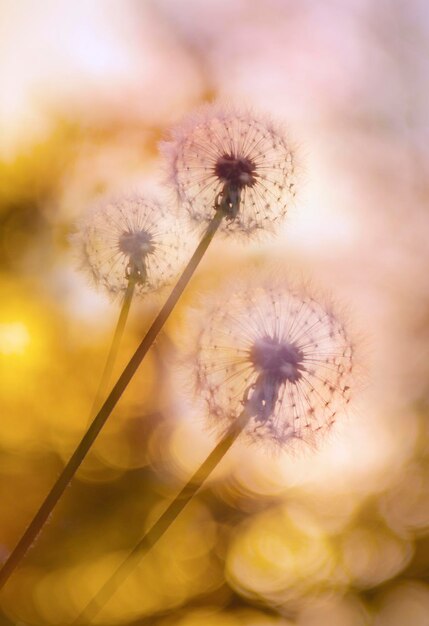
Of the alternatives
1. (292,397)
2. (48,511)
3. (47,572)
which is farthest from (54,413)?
(48,511)

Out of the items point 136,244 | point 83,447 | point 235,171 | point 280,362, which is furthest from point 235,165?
point 83,447

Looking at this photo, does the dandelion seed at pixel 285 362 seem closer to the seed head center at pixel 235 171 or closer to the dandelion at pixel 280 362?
the dandelion at pixel 280 362

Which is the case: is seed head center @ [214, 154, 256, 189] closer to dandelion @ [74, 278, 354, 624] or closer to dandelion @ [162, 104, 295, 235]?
dandelion @ [162, 104, 295, 235]

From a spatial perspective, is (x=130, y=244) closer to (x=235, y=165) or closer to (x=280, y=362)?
(x=235, y=165)

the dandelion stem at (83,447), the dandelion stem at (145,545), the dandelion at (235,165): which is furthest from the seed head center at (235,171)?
the dandelion stem at (145,545)

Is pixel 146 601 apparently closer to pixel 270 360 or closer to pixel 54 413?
pixel 54 413
